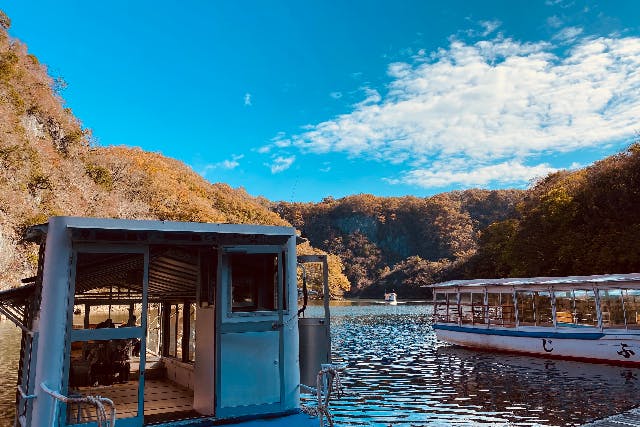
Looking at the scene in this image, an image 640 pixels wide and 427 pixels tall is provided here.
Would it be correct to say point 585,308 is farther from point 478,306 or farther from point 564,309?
point 478,306

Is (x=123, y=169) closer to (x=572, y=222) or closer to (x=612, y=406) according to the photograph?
(x=572, y=222)

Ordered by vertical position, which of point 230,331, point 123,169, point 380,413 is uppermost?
point 123,169

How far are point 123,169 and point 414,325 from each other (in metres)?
69.5

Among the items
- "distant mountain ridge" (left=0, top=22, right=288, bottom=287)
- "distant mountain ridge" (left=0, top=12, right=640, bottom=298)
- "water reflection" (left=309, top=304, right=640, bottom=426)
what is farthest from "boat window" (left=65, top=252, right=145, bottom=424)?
"distant mountain ridge" (left=0, top=22, right=288, bottom=287)

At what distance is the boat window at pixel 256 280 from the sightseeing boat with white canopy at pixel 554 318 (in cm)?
2237

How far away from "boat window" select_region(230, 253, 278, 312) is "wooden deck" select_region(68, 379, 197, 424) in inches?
97.7

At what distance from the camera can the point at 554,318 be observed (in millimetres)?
29156

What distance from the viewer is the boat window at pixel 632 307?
25641 mm

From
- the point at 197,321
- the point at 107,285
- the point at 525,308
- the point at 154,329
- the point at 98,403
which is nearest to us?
the point at 98,403

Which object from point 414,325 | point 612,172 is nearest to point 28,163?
point 414,325

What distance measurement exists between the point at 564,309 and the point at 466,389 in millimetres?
11913

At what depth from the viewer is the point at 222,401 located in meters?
9.02

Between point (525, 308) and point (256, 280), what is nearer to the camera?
point (256, 280)

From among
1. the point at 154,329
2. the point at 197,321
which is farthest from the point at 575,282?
the point at 197,321
